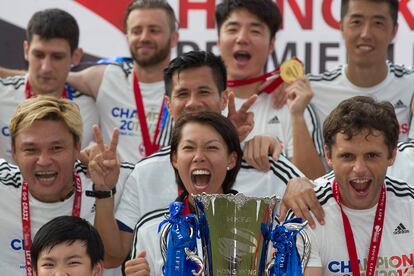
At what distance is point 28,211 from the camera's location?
16.6 feet

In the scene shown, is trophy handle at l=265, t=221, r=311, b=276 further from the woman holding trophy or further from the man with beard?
the man with beard

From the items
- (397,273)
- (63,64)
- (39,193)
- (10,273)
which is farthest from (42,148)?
(397,273)

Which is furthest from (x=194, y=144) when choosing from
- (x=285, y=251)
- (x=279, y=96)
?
(x=279, y=96)

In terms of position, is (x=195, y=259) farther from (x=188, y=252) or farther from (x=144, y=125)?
(x=144, y=125)

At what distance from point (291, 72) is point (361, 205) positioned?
134 centimetres

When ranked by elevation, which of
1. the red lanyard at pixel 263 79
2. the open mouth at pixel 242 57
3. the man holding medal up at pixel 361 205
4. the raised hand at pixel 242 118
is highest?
the open mouth at pixel 242 57

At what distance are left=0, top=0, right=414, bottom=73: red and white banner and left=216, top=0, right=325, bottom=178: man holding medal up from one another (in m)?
0.62

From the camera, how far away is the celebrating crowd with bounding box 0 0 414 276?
462 cm

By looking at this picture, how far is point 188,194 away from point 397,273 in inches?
37.9

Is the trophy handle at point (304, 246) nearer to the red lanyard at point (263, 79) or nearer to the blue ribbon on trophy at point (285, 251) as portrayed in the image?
the blue ribbon on trophy at point (285, 251)

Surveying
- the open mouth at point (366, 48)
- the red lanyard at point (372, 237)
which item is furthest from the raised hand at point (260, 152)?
the open mouth at point (366, 48)

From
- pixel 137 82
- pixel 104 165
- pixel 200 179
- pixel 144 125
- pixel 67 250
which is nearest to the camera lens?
pixel 67 250

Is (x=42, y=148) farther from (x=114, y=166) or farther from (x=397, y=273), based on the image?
(x=397, y=273)

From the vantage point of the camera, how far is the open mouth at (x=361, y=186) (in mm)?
4633
